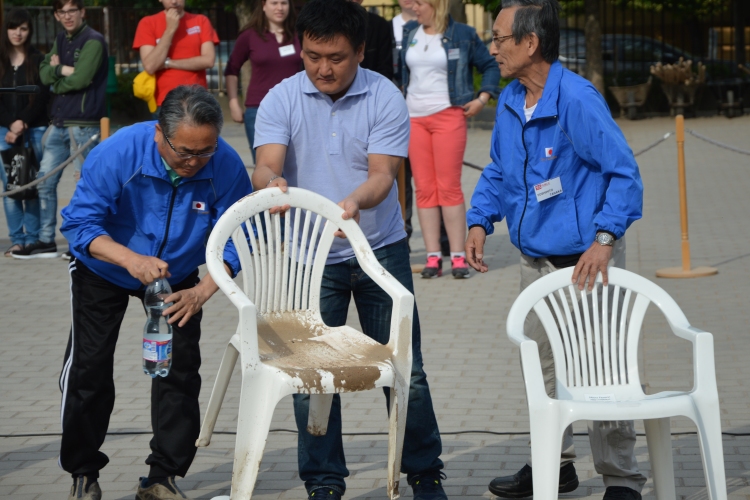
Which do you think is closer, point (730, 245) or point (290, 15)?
point (290, 15)

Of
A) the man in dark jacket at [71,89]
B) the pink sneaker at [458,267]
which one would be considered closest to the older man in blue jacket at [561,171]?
the pink sneaker at [458,267]

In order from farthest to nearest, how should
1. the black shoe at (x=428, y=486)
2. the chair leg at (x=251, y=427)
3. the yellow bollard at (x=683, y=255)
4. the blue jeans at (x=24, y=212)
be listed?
the blue jeans at (x=24, y=212), the yellow bollard at (x=683, y=255), the black shoe at (x=428, y=486), the chair leg at (x=251, y=427)

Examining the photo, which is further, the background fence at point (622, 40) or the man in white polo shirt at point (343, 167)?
the background fence at point (622, 40)

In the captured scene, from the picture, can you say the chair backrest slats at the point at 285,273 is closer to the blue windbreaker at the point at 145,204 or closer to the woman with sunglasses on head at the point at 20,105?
the blue windbreaker at the point at 145,204

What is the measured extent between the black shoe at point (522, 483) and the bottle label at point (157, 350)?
1.33 meters

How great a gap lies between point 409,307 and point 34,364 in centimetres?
337

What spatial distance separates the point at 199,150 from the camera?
3727mm

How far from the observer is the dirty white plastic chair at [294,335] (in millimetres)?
3467

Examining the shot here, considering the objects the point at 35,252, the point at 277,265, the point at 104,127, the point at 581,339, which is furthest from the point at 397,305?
the point at 35,252

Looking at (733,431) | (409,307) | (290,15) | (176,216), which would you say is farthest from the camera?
(290,15)

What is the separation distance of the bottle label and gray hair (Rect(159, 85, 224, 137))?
0.73 metres

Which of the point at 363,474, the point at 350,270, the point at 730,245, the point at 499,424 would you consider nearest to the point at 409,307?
the point at 350,270

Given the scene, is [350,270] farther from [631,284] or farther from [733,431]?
[733,431]

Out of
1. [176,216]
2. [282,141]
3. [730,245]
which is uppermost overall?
[282,141]
